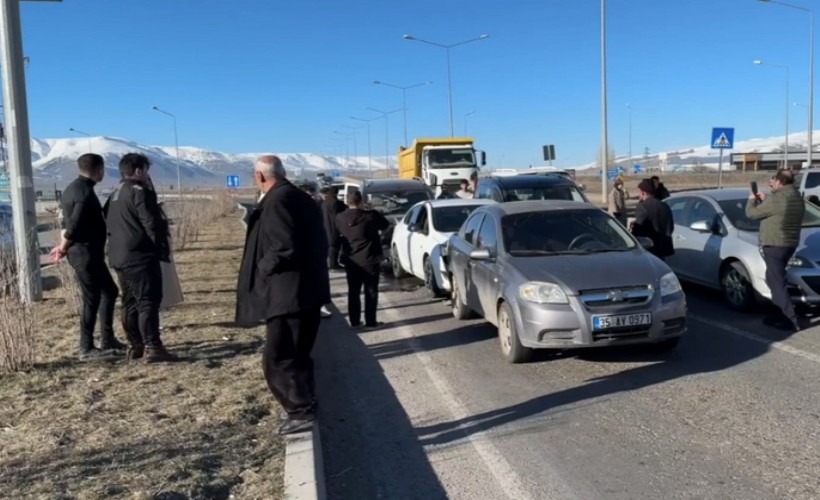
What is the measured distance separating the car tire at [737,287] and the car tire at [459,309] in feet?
10.9

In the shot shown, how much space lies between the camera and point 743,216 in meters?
9.42

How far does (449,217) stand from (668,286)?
542 centimetres

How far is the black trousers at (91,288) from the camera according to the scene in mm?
6520

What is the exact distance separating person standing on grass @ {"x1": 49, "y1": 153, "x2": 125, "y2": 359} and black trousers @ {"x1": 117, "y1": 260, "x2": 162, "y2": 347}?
1.15ft

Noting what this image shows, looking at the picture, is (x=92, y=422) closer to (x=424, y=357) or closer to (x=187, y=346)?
(x=187, y=346)

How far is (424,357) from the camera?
7227 mm

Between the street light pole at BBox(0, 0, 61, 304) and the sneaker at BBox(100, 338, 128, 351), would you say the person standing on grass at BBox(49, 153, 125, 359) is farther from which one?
the street light pole at BBox(0, 0, 61, 304)

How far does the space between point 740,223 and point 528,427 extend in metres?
5.67

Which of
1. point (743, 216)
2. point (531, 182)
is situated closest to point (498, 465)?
point (743, 216)

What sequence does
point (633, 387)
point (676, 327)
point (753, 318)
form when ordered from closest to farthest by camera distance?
point (633, 387)
point (676, 327)
point (753, 318)

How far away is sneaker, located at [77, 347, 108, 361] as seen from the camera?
21.6 ft

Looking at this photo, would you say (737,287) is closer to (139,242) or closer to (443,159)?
(139,242)

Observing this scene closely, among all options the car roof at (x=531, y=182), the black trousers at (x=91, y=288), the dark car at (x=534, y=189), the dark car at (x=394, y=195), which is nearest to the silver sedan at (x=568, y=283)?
the black trousers at (x=91, y=288)

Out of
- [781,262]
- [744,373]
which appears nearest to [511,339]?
[744,373]
